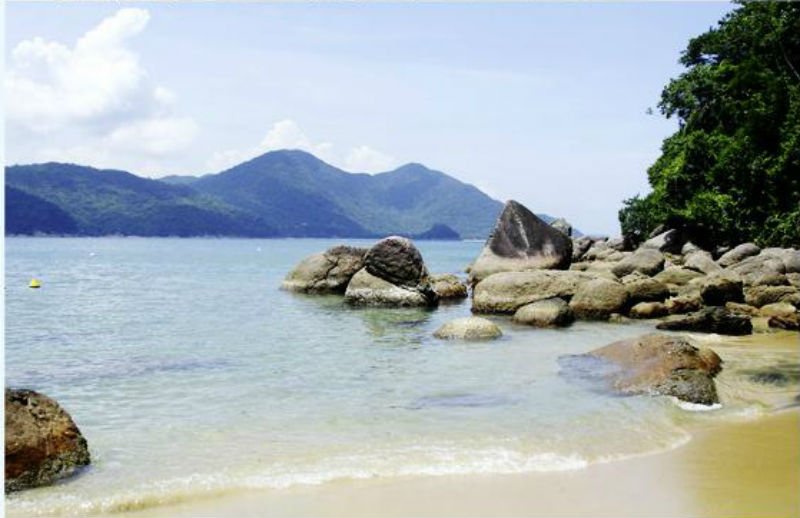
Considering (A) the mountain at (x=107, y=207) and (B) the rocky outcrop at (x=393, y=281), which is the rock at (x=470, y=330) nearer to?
(B) the rocky outcrop at (x=393, y=281)

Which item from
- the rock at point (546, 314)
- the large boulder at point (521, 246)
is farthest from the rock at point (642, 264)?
the rock at point (546, 314)

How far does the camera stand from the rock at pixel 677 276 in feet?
72.1

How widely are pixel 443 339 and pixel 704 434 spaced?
7.41 m

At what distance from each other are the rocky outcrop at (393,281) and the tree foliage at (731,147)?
8.87 m

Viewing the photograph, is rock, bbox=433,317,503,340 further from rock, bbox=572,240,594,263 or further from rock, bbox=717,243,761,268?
rock, bbox=572,240,594,263

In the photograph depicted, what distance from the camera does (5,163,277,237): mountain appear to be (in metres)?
142

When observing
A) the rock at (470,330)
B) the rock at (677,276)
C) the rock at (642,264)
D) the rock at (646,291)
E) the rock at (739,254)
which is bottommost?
the rock at (470,330)

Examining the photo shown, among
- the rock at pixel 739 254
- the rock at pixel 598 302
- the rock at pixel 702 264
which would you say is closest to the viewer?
the rock at pixel 598 302

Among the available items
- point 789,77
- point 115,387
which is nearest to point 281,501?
point 115,387

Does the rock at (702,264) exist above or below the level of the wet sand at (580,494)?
above

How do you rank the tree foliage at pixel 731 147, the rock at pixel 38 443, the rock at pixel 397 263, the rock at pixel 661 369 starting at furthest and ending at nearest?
the rock at pixel 397 263
the tree foliage at pixel 731 147
the rock at pixel 661 369
the rock at pixel 38 443

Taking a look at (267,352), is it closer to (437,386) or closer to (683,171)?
Answer: (437,386)

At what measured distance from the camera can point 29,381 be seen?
11.1 metres

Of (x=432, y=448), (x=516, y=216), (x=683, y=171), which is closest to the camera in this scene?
(x=432, y=448)
